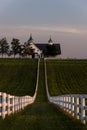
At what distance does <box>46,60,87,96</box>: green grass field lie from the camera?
91438mm

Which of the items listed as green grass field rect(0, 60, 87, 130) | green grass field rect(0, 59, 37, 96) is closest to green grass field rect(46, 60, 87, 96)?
green grass field rect(0, 60, 87, 130)

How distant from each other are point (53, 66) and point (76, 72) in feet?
43.3

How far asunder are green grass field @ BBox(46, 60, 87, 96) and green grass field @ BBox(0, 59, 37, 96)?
13.9 feet

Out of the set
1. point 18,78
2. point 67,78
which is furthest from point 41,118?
point 67,78

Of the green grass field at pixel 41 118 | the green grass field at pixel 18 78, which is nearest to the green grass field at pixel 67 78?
the green grass field at pixel 41 118

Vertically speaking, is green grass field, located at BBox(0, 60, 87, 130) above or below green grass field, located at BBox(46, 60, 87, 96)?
below

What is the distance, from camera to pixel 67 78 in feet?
363

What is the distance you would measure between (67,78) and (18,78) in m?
12.1

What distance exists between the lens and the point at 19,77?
111 metres

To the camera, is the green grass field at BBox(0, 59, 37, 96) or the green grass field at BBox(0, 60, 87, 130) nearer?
the green grass field at BBox(0, 60, 87, 130)

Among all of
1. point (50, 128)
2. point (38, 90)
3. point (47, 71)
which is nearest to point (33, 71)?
point (47, 71)

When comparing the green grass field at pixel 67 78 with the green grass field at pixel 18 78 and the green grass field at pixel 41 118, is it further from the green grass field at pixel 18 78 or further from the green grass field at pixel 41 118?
the green grass field at pixel 18 78

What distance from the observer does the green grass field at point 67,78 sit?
91.4m

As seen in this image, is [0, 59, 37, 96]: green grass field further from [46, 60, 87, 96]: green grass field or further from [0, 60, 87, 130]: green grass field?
[46, 60, 87, 96]: green grass field
